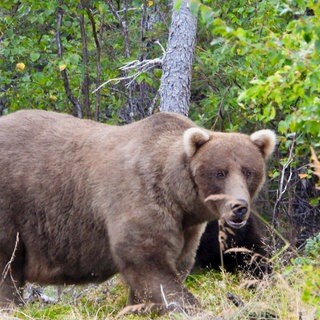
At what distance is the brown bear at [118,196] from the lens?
729 centimetres

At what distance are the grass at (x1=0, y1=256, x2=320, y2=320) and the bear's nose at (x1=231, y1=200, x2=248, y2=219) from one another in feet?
1.60

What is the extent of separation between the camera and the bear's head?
723 cm

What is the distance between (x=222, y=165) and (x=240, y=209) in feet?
1.54

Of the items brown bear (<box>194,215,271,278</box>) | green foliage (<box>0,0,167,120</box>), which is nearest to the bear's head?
brown bear (<box>194,215,271,278</box>)

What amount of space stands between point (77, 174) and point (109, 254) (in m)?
0.69

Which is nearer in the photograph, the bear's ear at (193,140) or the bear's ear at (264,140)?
the bear's ear at (193,140)

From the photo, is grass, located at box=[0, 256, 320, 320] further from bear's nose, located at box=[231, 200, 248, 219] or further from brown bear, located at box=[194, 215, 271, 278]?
bear's nose, located at box=[231, 200, 248, 219]

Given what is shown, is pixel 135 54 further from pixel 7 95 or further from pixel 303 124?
pixel 303 124

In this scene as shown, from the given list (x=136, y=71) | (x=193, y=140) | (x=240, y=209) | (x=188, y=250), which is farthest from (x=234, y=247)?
(x=136, y=71)

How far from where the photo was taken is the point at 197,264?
9984 mm

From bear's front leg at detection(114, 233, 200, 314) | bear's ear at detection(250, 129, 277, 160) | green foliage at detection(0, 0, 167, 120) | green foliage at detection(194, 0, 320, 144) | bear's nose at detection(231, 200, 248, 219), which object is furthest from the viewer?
green foliage at detection(0, 0, 167, 120)

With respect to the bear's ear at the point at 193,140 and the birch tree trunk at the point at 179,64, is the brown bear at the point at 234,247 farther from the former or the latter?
the bear's ear at the point at 193,140

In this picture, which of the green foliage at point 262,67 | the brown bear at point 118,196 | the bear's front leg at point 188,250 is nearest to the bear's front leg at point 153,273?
the brown bear at point 118,196

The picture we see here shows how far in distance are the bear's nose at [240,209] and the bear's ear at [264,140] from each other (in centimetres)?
74
